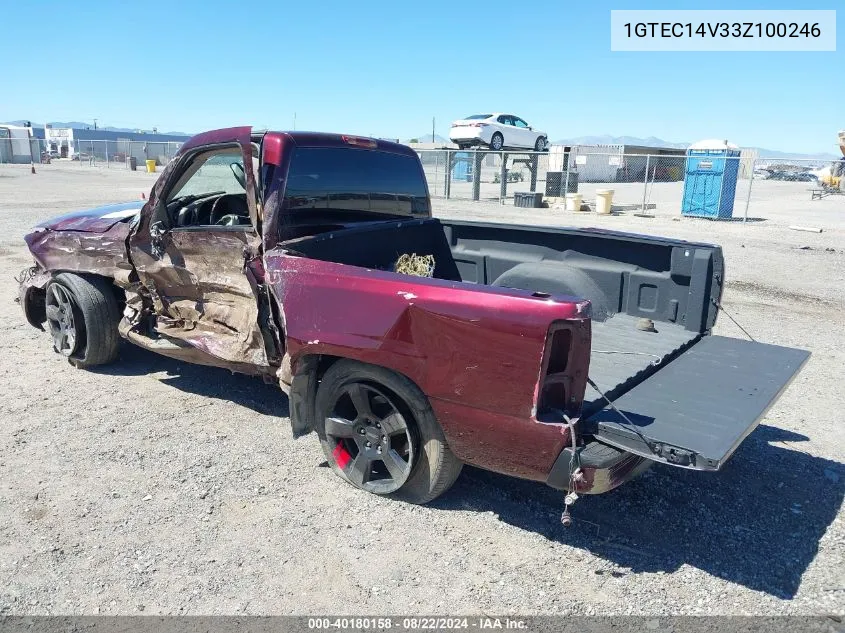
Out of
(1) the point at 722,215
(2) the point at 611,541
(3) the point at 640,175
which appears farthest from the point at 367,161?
(3) the point at 640,175

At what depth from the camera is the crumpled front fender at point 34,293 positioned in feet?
19.6

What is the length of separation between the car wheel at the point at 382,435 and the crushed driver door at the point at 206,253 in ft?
2.44

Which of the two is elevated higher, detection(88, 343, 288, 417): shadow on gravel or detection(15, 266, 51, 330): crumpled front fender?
detection(15, 266, 51, 330): crumpled front fender

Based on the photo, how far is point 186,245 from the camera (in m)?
4.68

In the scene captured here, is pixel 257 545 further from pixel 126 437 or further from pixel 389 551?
pixel 126 437

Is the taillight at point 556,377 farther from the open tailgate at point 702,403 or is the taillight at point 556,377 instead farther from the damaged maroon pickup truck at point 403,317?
the open tailgate at point 702,403

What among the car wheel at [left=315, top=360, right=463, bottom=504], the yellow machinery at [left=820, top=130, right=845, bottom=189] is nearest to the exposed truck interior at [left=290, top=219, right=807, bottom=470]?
the car wheel at [left=315, top=360, right=463, bottom=504]

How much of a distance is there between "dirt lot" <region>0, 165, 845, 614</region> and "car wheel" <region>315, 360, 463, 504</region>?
5.6 inches

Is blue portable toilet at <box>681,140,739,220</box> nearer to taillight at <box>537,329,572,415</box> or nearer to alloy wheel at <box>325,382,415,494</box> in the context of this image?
alloy wheel at <box>325,382,415,494</box>

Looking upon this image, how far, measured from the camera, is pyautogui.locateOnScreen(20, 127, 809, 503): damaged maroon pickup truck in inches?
116

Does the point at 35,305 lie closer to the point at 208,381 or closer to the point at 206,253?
the point at 208,381

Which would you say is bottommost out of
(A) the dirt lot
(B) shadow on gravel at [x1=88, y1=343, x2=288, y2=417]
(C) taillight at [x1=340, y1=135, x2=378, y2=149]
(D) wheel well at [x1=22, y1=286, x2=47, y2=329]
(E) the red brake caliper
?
(A) the dirt lot

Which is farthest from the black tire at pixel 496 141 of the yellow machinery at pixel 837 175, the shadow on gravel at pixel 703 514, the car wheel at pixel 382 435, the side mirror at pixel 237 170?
the car wheel at pixel 382 435

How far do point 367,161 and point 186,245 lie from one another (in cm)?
141
